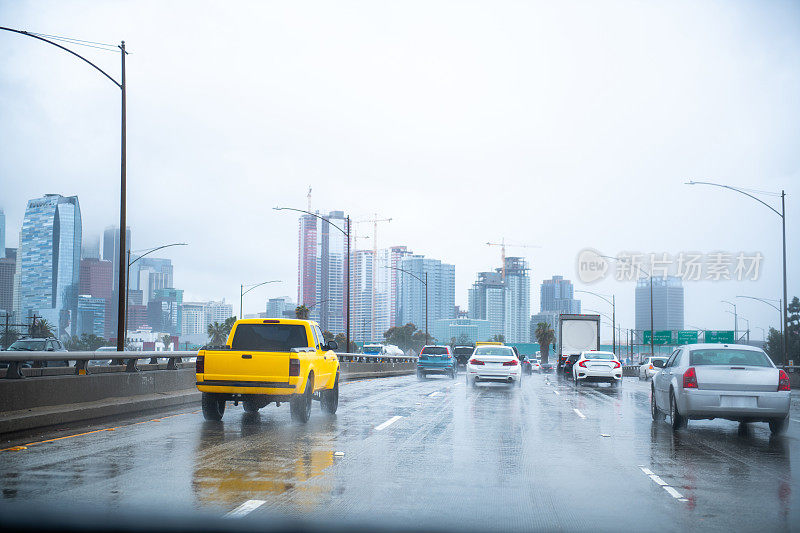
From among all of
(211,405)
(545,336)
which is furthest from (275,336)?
(545,336)

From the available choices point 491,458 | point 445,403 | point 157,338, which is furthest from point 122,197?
point 157,338

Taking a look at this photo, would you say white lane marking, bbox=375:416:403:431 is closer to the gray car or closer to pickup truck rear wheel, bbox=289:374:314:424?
pickup truck rear wheel, bbox=289:374:314:424

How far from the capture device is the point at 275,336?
52.3ft

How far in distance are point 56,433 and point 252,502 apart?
6.51 m

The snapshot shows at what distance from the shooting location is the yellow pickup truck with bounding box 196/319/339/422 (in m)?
14.1

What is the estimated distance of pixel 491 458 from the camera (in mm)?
10578

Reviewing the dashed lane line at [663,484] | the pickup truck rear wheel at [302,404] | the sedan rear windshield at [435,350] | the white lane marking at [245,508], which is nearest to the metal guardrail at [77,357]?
the pickup truck rear wheel at [302,404]

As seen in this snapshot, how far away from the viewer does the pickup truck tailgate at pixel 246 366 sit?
14133 mm

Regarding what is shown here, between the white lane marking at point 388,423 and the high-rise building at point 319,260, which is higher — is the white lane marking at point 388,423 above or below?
below

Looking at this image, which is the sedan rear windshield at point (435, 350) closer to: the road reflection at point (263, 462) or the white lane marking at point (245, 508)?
the road reflection at point (263, 462)

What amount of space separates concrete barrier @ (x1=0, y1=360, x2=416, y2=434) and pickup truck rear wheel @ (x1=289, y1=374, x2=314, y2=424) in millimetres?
3698

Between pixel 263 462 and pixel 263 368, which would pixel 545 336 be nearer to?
pixel 263 368

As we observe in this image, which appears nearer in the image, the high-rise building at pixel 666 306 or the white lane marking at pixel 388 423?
the white lane marking at pixel 388 423

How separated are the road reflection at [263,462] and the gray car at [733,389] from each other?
6.20 m
